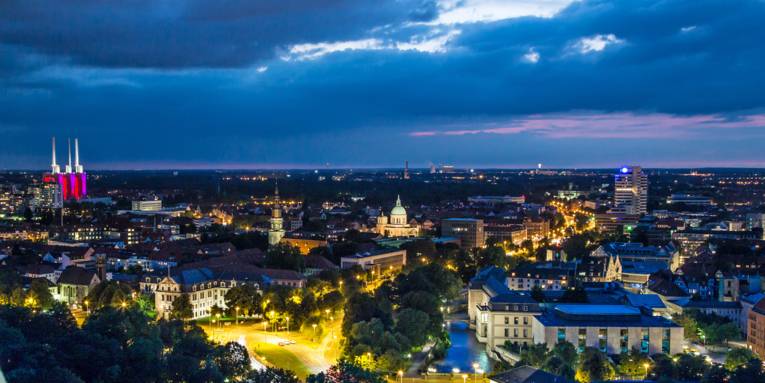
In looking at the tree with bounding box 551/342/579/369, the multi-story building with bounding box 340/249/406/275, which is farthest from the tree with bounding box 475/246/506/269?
the tree with bounding box 551/342/579/369

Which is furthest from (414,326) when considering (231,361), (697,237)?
(697,237)

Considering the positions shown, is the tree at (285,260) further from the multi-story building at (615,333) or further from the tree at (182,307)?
the multi-story building at (615,333)

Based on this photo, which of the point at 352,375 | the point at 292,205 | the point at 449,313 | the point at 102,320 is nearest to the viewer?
the point at 352,375

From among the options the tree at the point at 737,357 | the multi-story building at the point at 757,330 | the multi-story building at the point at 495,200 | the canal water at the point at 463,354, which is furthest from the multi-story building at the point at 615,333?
the multi-story building at the point at 495,200

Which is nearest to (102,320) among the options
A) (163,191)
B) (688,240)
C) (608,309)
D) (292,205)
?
(608,309)

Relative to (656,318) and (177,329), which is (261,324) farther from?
(656,318)

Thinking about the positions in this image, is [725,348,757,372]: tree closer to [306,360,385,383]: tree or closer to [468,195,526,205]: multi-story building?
[306,360,385,383]: tree
